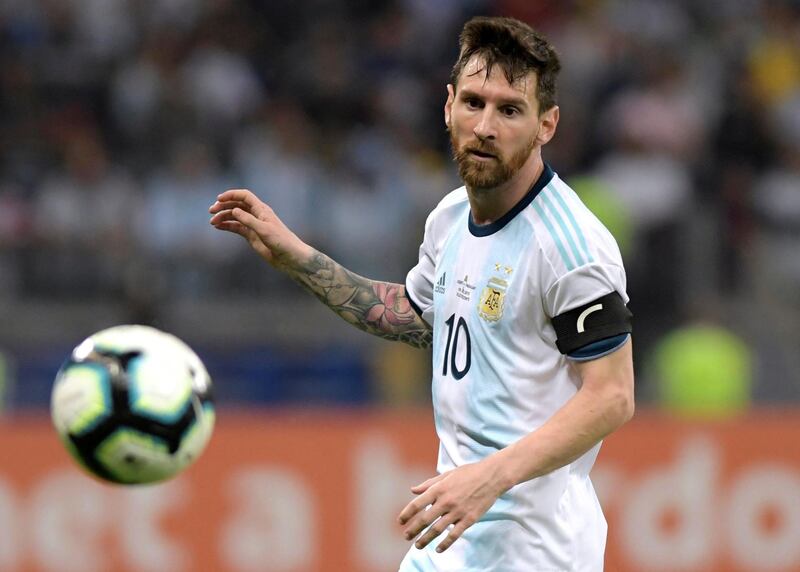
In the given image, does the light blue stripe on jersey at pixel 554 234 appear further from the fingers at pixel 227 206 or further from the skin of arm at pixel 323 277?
the fingers at pixel 227 206

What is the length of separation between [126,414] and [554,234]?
58.3 inches

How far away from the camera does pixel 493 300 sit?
177 inches

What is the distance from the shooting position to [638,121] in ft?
39.3

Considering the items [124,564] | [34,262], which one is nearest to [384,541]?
[124,564]

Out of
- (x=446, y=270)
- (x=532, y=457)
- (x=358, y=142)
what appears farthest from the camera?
(x=358, y=142)

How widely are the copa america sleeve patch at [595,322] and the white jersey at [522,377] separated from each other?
5 centimetres

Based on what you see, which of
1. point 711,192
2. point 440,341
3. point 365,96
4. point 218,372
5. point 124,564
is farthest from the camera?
point 365,96

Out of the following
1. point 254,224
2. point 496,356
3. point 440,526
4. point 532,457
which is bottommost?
point 440,526

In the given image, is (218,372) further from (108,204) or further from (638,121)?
(638,121)

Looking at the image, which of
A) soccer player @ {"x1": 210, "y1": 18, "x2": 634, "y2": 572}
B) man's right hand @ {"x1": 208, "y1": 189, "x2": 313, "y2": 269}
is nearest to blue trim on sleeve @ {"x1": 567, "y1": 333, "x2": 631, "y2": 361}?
soccer player @ {"x1": 210, "y1": 18, "x2": 634, "y2": 572}

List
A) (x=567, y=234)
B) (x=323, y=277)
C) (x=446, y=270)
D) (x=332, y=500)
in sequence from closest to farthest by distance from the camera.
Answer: (x=567, y=234) < (x=446, y=270) < (x=323, y=277) < (x=332, y=500)

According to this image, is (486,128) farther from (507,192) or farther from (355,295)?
(355,295)

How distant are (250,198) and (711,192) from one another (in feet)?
23.2

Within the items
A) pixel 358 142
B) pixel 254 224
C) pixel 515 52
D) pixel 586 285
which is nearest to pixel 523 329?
pixel 586 285
